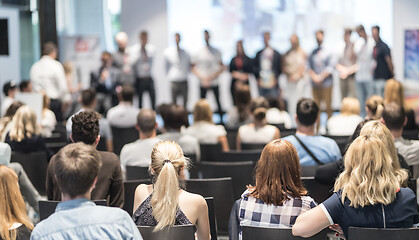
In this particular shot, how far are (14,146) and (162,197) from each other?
3.13 meters

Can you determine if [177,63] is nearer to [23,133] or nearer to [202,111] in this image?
[202,111]

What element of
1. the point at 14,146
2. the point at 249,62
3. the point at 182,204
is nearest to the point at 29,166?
the point at 14,146

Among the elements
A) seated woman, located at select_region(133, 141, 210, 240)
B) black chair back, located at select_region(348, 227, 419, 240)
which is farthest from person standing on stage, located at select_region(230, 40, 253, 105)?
black chair back, located at select_region(348, 227, 419, 240)

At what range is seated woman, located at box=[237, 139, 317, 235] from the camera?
321 cm

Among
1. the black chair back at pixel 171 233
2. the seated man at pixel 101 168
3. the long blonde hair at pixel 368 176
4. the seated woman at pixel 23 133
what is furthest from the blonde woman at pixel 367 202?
the seated woman at pixel 23 133

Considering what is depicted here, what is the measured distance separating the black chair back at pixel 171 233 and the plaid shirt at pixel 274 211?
0.41m

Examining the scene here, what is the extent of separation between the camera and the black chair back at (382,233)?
2.80 meters

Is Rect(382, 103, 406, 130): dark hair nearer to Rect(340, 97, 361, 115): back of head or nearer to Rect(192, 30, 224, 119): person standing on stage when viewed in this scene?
Rect(340, 97, 361, 115): back of head

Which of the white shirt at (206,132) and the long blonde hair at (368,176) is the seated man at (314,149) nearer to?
the long blonde hair at (368,176)

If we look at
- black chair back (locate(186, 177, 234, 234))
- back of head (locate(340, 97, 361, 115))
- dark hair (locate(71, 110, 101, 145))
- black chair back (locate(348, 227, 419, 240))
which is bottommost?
black chair back (locate(186, 177, 234, 234))

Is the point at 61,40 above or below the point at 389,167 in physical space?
above

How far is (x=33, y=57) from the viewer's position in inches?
511

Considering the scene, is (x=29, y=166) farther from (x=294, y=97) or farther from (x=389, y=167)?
(x=294, y=97)

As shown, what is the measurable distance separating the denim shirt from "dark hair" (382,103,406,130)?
3.11 meters
